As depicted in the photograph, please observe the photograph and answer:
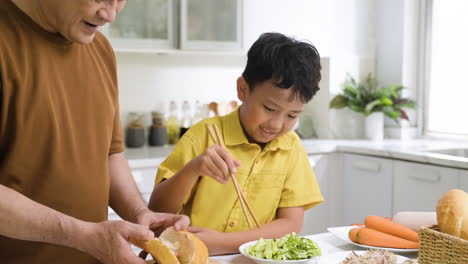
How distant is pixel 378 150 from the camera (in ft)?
10.8

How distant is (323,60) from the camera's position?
3.96m

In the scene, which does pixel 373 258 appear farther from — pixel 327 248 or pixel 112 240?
pixel 112 240

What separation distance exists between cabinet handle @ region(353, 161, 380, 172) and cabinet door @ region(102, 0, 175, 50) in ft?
4.27

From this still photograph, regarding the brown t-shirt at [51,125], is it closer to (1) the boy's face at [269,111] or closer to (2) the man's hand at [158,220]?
(2) the man's hand at [158,220]

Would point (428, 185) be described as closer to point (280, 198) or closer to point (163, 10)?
point (280, 198)

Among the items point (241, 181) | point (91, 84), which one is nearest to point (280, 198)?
point (241, 181)

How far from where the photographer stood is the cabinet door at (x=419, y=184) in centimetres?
289

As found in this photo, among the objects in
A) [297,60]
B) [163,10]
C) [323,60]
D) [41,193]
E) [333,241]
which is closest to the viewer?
[41,193]

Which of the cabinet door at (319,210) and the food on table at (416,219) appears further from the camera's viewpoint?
the cabinet door at (319,210)

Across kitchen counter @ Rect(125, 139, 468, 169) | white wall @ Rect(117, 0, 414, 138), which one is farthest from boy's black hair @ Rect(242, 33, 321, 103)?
white wall @ Rect(117, 0, 414, 138)

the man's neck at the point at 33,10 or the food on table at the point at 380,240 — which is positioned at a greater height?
the man's neck at the point at 33,10

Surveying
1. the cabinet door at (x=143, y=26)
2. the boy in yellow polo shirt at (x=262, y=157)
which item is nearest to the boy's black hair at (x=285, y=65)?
the boy in yellow polo shirt at (x=262, y=157)

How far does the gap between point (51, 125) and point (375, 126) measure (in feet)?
9.47

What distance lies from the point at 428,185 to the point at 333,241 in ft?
5.31
